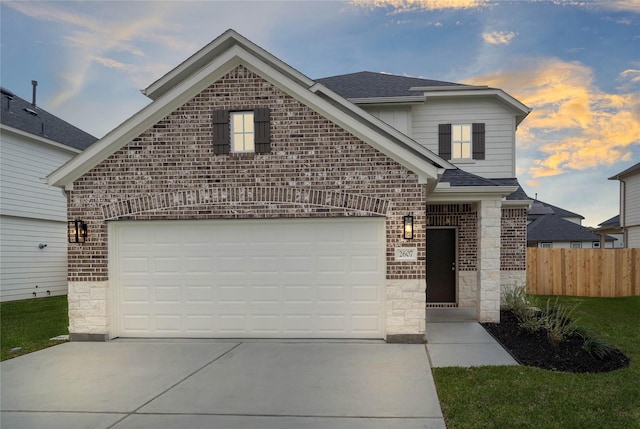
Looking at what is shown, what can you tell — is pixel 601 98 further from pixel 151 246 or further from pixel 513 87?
pixel 151 246

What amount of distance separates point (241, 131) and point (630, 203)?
21.2 m

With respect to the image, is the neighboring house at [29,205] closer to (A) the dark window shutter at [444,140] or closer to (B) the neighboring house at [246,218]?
(B) the neighboring house at [246,218]

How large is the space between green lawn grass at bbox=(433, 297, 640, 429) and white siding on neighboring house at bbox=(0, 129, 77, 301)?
16.0m

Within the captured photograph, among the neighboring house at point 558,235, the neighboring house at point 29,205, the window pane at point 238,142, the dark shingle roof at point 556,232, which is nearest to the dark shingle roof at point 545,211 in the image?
the neighboring house at point 558,235

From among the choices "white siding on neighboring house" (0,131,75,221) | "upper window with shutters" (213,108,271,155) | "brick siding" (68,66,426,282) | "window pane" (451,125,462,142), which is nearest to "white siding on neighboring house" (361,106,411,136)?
"window pane" (451,125,462,142)

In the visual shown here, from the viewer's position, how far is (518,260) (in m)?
10.9

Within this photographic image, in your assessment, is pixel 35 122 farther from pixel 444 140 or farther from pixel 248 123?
pixel 444 140

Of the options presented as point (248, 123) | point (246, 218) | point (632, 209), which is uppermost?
point (248, 123)

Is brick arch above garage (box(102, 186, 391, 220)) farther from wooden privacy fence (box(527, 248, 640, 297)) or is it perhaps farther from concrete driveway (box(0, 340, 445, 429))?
wooden privacy fence (box(527, 248, 640, 297))

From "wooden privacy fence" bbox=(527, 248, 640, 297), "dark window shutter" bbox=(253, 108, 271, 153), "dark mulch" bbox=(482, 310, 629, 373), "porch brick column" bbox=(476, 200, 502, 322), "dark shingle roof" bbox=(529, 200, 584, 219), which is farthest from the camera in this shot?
"dark shingle roof" bbox=(529, 200, 584, 219)

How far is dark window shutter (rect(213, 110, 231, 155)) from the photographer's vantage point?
743 centimetres

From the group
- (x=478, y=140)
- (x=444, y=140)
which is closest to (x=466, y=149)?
(x=478, y=140)

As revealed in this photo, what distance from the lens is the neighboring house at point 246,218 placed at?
7.24m

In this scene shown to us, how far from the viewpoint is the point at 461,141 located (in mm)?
11617
